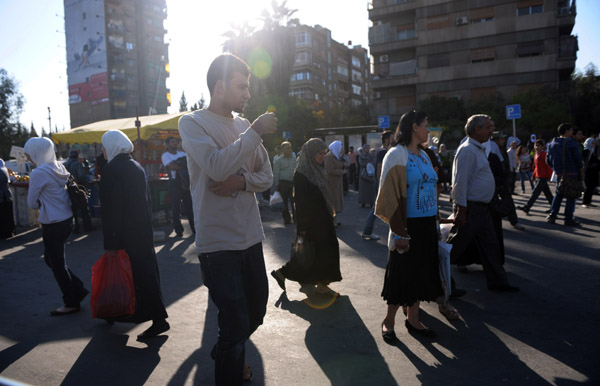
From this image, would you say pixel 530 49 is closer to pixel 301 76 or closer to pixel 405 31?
pixel 405 31

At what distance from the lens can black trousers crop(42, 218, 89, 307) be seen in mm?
4699

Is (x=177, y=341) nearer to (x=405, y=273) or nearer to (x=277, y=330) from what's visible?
(x=277, y=330)

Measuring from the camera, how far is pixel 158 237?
8914 millimetres

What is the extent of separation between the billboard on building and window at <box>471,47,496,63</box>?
53535 millimetres

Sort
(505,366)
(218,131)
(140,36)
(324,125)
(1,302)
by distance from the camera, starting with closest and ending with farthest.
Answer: (218,131), (505,366), (1,302), (324,125), (140,36)

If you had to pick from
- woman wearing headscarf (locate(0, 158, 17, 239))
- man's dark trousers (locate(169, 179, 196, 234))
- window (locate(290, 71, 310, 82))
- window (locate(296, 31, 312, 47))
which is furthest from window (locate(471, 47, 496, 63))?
woman wearing headscarf (locate(0, 158, 17, 239))

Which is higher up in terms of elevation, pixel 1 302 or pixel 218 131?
pixel 218 131

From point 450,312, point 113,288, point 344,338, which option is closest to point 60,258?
point 113,288

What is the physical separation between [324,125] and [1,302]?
44.7 m

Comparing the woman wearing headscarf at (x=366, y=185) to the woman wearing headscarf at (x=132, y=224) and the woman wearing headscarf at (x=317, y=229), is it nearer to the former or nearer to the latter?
the woman wearing headscarf at (x=317, y=229)

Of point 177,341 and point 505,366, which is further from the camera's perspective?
point 177,341

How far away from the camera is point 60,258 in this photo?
4.73m

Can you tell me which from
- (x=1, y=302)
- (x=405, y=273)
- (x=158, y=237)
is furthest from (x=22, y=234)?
(x=405, y=273)

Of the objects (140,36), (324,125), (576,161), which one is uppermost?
(140,36)
